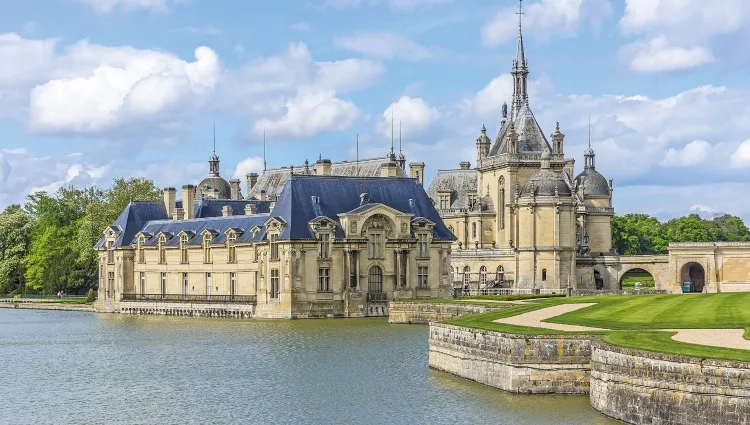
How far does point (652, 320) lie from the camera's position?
47.5 meters

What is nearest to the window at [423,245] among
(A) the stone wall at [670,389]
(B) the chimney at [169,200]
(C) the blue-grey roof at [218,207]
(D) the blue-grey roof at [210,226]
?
(D) the blue-grey roof at [210,226]

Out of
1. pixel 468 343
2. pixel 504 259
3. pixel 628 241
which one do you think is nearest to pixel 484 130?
pixel 504 259

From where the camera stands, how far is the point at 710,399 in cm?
3281

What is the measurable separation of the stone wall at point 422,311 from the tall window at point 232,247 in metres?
16.6

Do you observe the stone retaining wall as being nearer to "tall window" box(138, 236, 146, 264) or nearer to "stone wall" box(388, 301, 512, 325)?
"tall window" box(138, 236, 146, 264)

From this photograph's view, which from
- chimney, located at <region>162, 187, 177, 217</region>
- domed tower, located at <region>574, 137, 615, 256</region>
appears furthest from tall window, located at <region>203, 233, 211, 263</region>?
domed tower, located at <region>574, 137, 615, 256</region>

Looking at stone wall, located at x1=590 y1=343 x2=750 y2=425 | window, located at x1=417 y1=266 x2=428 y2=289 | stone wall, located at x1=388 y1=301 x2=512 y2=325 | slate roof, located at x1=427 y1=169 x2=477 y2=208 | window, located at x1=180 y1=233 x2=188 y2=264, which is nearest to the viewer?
stone wall, located at x1=590 y1=343 x2=750 y2=425

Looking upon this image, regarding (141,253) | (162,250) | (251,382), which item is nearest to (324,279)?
(162,250)

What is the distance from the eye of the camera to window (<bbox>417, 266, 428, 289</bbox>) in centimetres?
9056

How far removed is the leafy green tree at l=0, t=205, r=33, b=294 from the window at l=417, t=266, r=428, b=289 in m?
58.5

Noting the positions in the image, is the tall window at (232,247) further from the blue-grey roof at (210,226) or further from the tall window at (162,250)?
the tall window at (162,250)

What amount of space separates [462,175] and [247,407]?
9332cm

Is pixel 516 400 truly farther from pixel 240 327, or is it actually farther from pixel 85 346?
pixel 240 327

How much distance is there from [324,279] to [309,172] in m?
42.9
